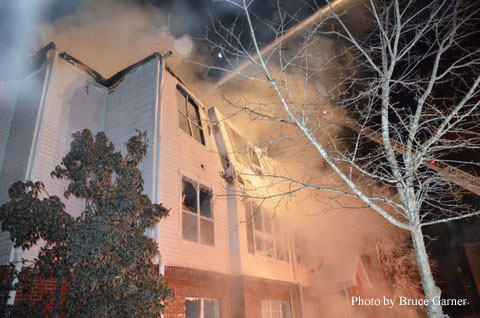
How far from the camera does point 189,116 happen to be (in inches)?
396

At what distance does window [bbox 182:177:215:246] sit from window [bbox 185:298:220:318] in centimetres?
135

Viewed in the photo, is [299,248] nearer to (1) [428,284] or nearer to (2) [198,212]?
(2) [198,212]

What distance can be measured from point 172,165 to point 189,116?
238cm

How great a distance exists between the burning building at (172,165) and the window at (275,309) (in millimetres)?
29

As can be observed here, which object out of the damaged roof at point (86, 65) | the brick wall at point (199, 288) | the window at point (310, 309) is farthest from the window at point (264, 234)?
the damaged roof at point (86, 65)

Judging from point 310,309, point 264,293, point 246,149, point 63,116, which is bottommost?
point 310,309

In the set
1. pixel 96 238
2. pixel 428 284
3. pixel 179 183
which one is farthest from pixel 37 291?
pixel 428 284

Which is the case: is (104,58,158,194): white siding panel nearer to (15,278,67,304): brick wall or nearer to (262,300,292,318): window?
(15,278,67,304): brick wall

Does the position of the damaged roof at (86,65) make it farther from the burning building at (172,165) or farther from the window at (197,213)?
the window at (197,213)

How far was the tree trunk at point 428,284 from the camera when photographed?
14.2 feet

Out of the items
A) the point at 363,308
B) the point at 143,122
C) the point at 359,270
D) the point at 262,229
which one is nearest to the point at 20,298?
the point at 143,122

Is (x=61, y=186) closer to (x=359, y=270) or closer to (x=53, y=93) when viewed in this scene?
(x=53, y=93)

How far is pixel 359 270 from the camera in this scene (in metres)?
15.7

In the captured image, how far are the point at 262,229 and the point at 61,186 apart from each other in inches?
243
